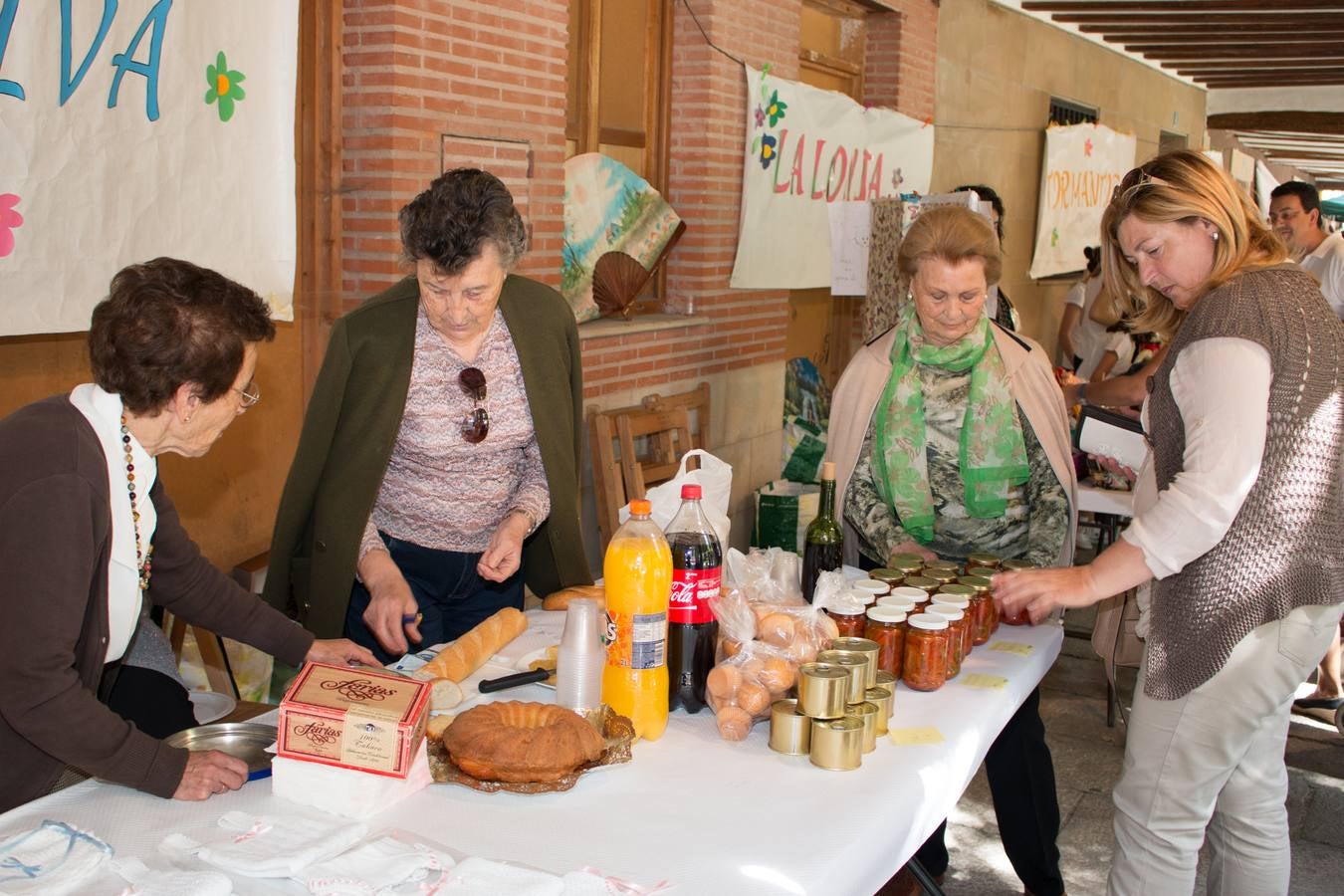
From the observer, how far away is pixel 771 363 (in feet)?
24.1

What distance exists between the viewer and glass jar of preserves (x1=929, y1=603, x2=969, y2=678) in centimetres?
231

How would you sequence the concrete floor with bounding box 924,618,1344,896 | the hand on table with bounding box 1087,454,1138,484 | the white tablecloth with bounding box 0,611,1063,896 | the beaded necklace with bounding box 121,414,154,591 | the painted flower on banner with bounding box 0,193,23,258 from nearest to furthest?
1. the white tablecloth with bounding box 0,611,1063,896
2. the beaded necklace with bounding box 121,414,154,591
3. the painted flower on banner with bounding box 0,193,23,258
4. the concrete floor with bounding box 924,618,1344,896
5. the hand on table with bounding box 1087,454,1138,484

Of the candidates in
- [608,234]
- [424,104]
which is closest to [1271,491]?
[424,104]

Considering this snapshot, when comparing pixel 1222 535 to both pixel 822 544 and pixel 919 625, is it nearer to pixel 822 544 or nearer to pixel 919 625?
pixel 919 625

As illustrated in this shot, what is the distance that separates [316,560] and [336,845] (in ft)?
3.97

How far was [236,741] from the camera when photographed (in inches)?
75.9

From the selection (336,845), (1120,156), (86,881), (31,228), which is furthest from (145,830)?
(1120,156)

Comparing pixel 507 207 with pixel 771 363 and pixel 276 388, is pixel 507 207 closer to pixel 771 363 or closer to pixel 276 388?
pixel 276 388

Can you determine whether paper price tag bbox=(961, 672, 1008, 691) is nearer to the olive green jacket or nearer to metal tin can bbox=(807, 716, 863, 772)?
metal tin can bbox=(807, 716, 863, 772)

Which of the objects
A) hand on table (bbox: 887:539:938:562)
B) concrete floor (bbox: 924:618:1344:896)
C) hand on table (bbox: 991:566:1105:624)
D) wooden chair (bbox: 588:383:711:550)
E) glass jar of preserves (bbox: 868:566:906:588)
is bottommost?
concrete floor (bbox: 924:618:1344:896)

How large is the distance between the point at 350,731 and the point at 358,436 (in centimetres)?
105

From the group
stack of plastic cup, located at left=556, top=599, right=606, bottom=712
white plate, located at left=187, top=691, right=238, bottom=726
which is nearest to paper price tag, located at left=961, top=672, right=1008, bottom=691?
stack of plastic cup, located at left=556, top=599, right=606, bottom=712

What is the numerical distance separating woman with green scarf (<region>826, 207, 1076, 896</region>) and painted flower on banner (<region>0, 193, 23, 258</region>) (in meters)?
2.20

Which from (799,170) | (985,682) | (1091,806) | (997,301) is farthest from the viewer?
(799,170)
